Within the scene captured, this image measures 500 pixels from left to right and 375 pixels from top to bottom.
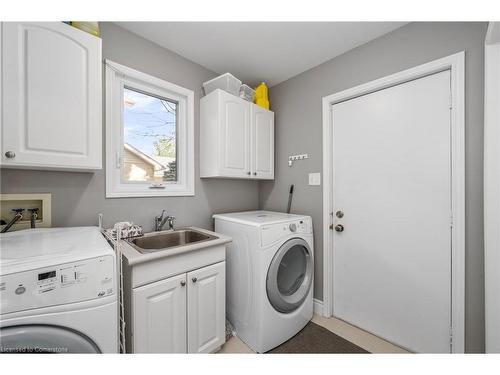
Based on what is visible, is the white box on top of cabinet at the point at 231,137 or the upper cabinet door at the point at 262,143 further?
the upper cabinet door at the point at 262,143

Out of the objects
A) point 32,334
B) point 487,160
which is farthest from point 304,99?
point 32,334

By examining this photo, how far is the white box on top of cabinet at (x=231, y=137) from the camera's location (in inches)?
76.0

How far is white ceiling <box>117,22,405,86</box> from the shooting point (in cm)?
160

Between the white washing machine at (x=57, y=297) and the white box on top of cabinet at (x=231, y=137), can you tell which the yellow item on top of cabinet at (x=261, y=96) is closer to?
the white box on top of cabinet at (x=231, y=137)

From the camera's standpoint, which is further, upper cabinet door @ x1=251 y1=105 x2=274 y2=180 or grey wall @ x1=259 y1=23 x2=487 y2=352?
upper cabinet door @ x1=251 y1=105 x2=274 y2=180

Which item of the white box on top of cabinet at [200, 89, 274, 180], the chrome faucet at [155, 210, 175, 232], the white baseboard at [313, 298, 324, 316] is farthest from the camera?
the white baseboard at [313, 298, 324, 316]

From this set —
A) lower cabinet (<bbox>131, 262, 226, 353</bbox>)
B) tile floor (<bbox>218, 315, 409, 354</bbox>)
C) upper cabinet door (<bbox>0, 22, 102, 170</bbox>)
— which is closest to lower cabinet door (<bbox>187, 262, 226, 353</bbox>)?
lower cabinet (<bbox>131, 262, 226, 353</bbox>)

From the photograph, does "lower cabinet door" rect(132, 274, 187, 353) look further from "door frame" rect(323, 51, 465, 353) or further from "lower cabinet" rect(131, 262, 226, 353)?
"door frame" rect(323, 51, 465, 353)

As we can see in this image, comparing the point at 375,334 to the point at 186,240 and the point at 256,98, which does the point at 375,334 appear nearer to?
the point at 186,240

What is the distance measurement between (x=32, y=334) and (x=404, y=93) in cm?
248

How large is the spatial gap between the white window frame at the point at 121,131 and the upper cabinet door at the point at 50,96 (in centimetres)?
38

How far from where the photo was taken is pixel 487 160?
120cm

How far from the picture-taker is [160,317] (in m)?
1.24

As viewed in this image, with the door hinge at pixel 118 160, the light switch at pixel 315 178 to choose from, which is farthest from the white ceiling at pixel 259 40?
the light switch at pixel 315 178
